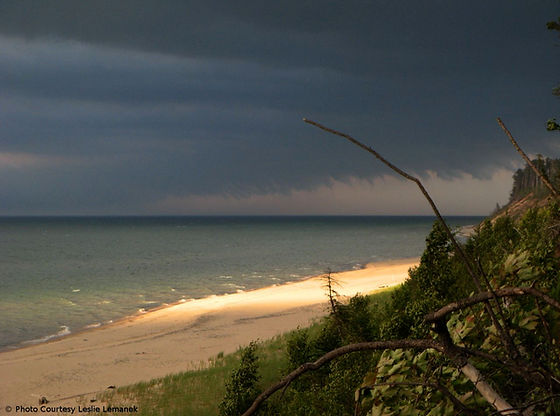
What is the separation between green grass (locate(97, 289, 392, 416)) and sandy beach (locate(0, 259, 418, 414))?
3.14 metres

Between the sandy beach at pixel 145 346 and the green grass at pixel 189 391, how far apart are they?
3135mm

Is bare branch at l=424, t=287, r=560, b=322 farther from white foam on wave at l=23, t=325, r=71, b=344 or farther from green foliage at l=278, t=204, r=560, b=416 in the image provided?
white foam on wave at l=23, t=325, r=71, b=344

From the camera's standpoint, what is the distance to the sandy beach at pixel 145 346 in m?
23.0

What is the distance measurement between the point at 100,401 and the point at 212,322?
1736cm

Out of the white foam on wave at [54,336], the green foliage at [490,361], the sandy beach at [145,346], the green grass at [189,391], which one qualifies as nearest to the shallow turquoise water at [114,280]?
the white foam on wave at [54,336]

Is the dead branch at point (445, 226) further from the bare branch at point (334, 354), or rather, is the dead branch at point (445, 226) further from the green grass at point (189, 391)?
the green grass at point (189, 391)

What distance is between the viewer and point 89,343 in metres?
32.0

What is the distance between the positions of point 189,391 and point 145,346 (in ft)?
43.5

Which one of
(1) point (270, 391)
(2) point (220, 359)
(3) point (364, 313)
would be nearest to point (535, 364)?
(1) point (270, 391)

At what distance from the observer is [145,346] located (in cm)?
2991

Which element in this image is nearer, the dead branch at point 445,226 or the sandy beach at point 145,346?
the dead branch at point 445,226

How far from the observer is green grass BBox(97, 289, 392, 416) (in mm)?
16031

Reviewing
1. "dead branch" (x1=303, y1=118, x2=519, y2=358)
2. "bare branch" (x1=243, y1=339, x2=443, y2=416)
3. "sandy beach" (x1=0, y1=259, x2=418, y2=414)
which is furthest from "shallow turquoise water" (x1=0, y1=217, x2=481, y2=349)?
"dead branch" (x1=303, y1=118, x2=519, y2=358)

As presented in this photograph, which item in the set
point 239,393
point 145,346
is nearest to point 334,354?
point 239,393
